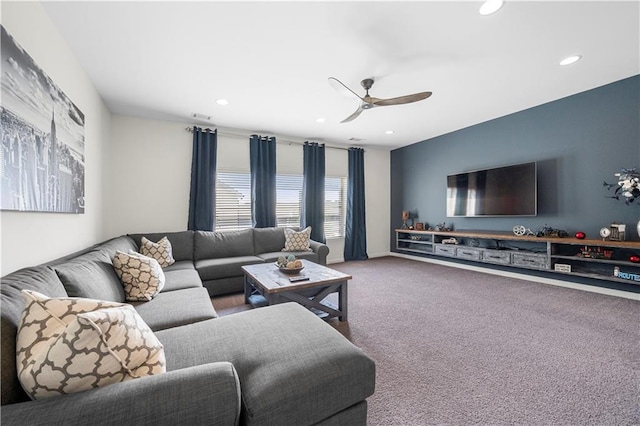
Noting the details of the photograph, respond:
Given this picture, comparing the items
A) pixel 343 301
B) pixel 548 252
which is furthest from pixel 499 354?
pixel 548 252

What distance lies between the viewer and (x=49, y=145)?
Result: 1.80 meters

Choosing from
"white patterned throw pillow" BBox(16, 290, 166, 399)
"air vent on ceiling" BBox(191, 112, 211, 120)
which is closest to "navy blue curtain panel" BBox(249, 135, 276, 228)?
"air vent on ceiling" BBox(191, 112, 211, 120)

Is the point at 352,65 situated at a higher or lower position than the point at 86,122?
higher

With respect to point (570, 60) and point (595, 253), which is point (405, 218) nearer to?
point (595, 253)

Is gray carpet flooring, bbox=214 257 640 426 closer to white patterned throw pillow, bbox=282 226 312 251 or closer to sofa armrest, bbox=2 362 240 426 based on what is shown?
sofa armrest, bbox=2 362 240 426

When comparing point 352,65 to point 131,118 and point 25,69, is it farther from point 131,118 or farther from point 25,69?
point 131,118

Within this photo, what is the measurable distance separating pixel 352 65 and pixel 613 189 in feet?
11.8

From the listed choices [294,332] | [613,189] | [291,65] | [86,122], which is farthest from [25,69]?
[613,189]

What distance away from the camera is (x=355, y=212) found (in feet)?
18.5

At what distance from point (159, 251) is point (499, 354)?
12.2 ft

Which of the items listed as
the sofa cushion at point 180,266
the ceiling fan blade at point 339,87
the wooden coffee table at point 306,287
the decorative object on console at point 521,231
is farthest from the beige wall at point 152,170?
the decorative object on console at point 521,231

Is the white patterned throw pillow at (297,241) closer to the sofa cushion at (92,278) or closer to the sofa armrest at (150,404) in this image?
the sofa cushion at (92,278)

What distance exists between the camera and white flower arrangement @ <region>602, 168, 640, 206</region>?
2.85m

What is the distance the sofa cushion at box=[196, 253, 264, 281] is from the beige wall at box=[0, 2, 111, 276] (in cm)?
121
